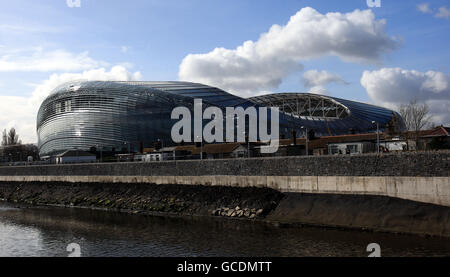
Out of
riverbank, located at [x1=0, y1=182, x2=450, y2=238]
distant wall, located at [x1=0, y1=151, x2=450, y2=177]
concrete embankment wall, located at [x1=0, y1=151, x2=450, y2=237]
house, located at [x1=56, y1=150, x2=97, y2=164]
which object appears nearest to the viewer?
riverbank, located at [x1=0, y1=182, x2=450, y2=238]

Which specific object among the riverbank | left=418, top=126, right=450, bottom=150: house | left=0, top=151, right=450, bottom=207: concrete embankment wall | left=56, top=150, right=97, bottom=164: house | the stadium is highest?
the stadium

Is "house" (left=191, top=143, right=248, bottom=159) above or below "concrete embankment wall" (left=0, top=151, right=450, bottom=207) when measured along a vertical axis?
above

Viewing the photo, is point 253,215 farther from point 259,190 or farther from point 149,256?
point 149,256

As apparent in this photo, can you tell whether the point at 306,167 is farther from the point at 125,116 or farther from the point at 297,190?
the point at 125,116

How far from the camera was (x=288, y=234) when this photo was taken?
37156 mm

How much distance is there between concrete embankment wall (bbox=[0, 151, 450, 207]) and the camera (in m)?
38.1

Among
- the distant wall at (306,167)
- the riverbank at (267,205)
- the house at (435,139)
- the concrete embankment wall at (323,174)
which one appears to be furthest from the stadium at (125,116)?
the house at (435,139)

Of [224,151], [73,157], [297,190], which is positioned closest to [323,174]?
[297,190]

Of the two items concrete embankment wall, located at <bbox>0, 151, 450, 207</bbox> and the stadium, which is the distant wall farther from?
the stadium

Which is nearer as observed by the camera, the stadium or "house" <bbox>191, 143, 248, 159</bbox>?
"house" <bbox>191, 143, 248, 159</bbox>

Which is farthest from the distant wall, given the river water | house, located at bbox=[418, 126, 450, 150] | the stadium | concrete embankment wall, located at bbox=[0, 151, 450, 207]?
the stadium

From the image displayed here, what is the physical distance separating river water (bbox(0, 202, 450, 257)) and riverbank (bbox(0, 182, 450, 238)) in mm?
1806
